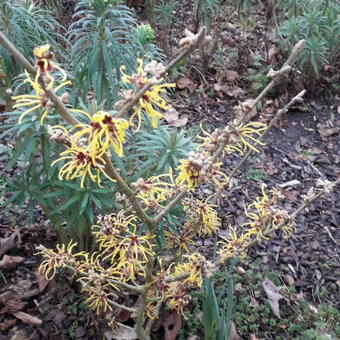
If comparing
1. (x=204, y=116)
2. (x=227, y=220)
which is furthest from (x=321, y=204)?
(x=204, y=116)

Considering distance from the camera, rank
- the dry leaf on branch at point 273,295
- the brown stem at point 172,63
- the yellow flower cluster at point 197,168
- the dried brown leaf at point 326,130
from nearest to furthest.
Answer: the brown stem at point 172,63 < the yellow flower cluster at point 197,168 < the dry leaf on branch at point 273,295 < the dried brown leaf at point 326,130

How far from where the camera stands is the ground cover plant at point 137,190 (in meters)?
0.96

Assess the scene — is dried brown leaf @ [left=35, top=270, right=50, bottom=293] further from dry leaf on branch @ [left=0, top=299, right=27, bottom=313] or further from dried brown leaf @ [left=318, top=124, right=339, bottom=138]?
dried brown leaf @ [left=318, top=124, right=339, bottom=138]

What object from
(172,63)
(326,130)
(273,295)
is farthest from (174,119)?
(172,63)

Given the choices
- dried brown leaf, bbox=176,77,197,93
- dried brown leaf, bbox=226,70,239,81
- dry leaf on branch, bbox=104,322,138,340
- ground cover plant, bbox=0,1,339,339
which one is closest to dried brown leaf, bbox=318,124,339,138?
dried brown leaf, bbox=226,70,239,81

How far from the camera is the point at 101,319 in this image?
210 centimetres

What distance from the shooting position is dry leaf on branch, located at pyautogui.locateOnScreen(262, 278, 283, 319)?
2.28 metres

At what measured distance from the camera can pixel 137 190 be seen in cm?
142

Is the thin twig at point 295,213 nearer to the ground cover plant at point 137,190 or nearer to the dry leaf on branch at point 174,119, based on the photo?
the ground cover plant at point 137,190

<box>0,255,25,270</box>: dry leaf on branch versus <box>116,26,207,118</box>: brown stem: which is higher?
<box>116,26,207,118</box>: brown stem

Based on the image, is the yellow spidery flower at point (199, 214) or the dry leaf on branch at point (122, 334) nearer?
the yellow spidery flower at point (199, 214)

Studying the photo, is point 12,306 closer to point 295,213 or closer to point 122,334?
point 122,334

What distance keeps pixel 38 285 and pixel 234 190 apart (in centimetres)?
149

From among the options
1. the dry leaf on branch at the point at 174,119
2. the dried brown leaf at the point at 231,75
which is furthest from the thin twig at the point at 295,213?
the dried brown leaf at the point at 231,75
